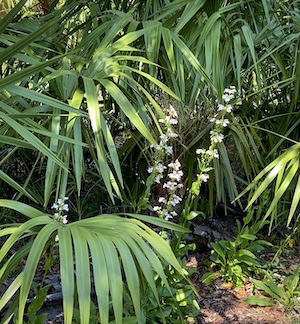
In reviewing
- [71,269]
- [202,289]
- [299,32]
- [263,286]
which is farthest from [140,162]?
[71,269]

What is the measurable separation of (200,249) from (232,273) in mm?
333

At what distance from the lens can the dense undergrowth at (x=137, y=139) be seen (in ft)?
2.54

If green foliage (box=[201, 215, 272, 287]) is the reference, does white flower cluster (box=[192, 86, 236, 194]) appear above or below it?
above

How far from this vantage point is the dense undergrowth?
Result: 775 mm

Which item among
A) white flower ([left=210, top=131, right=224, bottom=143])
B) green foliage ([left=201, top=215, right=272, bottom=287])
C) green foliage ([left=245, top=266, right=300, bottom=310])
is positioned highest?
white flower ([left=210, top=131, right=224, bottom=143])

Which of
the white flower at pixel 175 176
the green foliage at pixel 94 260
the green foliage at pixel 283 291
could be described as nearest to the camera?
the green foliage at pixel 94 260

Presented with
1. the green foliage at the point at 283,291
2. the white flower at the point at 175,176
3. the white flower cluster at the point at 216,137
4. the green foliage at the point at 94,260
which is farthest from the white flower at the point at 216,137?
the green foliage at the point at 283,291

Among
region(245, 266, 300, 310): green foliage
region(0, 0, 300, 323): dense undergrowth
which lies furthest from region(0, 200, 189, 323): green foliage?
region(245, 266, 300, 310): green foliage

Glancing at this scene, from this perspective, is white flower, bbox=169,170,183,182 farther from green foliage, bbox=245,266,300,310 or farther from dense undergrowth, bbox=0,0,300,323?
green foliage, bbox=245,266,300,310

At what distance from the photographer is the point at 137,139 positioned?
1460 mm

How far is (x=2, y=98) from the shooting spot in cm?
108

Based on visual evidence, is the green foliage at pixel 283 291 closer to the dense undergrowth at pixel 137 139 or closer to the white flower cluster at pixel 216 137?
the dense undergrowth at pixel 137 139

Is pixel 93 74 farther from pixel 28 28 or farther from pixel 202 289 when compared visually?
pixel 202 289

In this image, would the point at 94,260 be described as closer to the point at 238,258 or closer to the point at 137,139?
the point at 137,139
